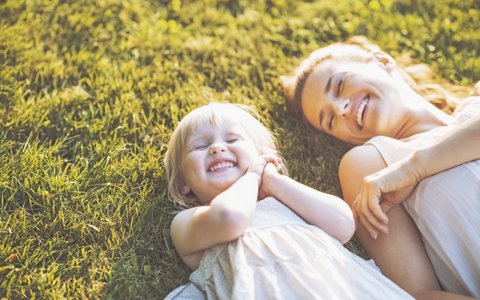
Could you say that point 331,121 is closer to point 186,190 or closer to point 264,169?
point 264,169

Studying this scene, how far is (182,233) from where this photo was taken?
2.74 m

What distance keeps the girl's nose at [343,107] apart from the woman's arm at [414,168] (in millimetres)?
586

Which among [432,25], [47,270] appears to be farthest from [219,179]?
[432,25]

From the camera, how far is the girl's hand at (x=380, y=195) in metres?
2.82

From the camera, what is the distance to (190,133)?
120 inches

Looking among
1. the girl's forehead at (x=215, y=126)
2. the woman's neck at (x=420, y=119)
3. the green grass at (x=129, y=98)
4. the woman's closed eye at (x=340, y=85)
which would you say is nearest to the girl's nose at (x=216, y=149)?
the girl's forehead at (x=215, y=126)

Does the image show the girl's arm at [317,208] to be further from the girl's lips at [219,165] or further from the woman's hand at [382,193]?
the girl's lips at [219,165]

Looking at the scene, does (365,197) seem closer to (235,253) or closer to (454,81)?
(235,253)

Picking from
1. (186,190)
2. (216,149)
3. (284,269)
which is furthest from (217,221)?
(186,190)

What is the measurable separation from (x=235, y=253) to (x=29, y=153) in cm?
152

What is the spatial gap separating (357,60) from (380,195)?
1059mm

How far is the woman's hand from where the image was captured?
2822 millimetres

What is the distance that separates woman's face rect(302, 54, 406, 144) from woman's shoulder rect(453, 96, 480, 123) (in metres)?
0.33

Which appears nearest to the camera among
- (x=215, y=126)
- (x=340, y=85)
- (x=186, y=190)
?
(x=215, y=126)
